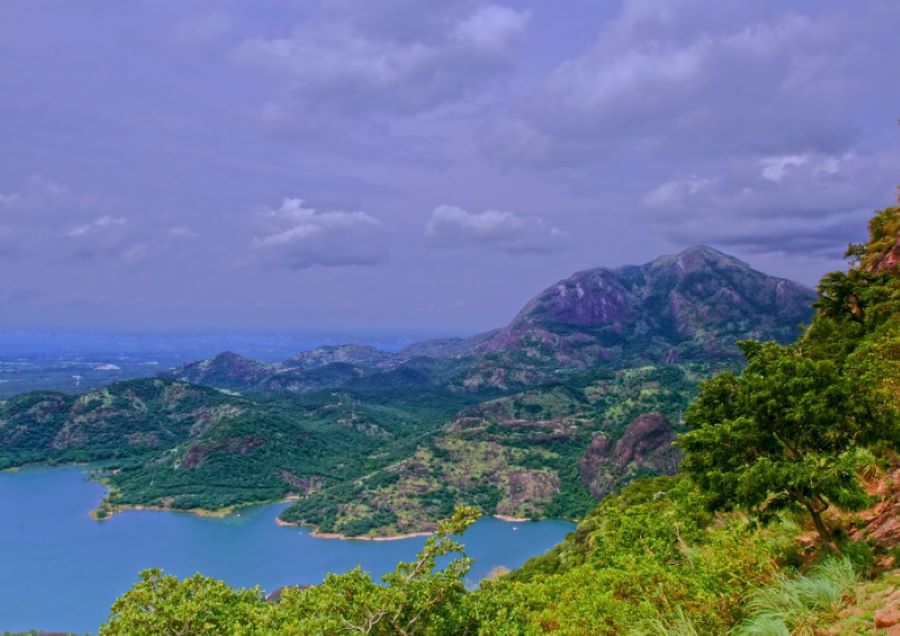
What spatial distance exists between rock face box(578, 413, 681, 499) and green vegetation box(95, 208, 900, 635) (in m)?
115

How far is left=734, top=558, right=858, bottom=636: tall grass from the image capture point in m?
10.1

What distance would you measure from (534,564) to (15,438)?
208 meters

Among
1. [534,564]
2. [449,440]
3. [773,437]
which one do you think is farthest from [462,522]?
[449,440]

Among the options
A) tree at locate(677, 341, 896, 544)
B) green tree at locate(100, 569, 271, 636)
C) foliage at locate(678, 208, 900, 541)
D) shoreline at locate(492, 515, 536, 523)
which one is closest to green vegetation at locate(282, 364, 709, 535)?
shoreline at locate(492, 515, 536, 523)

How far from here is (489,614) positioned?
1470cm

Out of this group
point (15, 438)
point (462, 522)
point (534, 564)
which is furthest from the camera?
point (15, 438)

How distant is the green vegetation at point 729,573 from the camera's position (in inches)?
461

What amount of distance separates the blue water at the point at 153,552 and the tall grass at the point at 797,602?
80.7 metres

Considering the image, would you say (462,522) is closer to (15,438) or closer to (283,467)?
(283,467)

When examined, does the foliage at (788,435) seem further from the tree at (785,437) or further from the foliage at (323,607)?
the foliage at (323,607)

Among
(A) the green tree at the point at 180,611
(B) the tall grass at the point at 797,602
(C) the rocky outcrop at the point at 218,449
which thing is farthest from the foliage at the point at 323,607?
(C) the rocky outcrop at the point at 218,449

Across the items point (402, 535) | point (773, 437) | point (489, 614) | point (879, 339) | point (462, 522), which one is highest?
point (879, 339)

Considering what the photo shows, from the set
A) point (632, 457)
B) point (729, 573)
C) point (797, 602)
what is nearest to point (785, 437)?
point (729, 573)

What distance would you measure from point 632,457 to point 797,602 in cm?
12704
